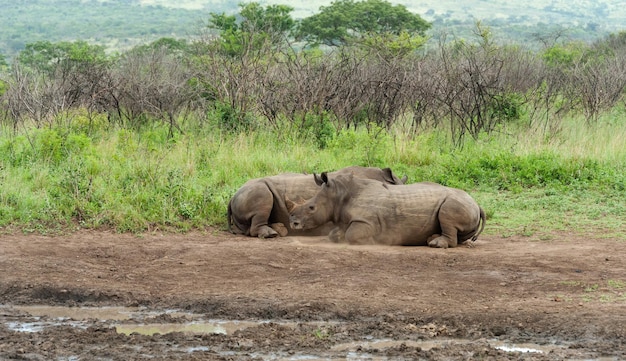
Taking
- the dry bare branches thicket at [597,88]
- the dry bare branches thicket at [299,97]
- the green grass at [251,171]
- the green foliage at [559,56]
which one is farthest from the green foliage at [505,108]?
the green foliage at [559,56]

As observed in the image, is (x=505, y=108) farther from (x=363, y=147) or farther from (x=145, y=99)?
(x=145, y=99)

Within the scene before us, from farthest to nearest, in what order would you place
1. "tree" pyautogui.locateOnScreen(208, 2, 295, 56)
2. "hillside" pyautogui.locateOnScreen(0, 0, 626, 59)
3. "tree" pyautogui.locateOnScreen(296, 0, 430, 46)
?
"hillside" pyautogui.locateOnScreen(0, 0, 626, 59) < "tree" pyautogui.locateOnScreen(296, 0, 430, 46) < "tree" pyautogui.locateOnScreen(208, 2, 295, 56)

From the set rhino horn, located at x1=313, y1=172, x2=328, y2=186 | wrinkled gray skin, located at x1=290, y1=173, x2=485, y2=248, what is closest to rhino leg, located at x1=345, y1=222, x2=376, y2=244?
wrinkled gray skin, located at x1=290, y1=173, x2=485, y2=248

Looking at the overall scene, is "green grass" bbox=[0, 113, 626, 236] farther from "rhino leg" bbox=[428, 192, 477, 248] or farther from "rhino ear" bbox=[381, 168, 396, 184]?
"rhino ear" bbox=[381, 168, 396, 184]

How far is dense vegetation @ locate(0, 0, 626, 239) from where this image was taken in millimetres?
9312

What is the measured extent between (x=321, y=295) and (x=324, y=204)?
223 cm

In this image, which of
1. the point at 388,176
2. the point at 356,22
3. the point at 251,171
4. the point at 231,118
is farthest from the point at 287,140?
the point at 356,22

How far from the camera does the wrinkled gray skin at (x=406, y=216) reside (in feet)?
26.7

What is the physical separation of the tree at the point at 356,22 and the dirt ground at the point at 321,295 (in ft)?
104

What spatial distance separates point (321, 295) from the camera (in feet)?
20.9

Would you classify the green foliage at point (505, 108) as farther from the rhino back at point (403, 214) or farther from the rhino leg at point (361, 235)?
the rhino leg at point (361, 235)

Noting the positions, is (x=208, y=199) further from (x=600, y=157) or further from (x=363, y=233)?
(x=600, y=157)

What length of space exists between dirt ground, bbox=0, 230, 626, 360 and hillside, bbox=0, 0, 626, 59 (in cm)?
5729

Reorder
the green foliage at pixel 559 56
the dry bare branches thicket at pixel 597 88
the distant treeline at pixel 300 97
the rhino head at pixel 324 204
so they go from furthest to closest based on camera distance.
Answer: the green foliage at pixel 559 56
the dry bare branches thicket at pixel 597 88
the distant treeline at pixel 300 97
the rhino head at pixel 324 204
